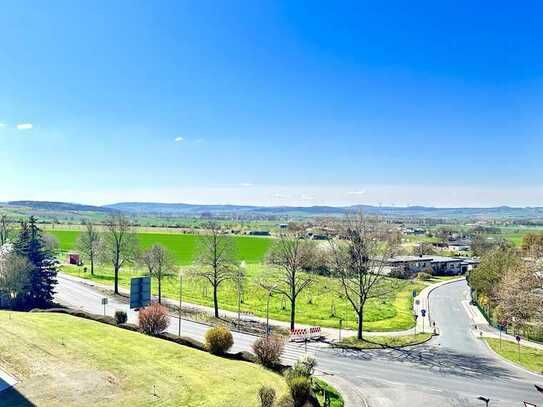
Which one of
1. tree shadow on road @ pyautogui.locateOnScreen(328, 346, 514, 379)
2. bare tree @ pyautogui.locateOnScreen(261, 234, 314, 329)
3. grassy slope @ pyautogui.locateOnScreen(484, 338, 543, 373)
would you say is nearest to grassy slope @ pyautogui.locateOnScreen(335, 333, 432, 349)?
tree shadow on road @ pyautogui.locateOnScreen(328, 346, 514, 379)

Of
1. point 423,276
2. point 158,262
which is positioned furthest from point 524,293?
point 423,276

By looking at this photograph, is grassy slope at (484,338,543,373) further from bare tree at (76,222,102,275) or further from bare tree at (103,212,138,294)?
bare tree at (76,222,102,275)

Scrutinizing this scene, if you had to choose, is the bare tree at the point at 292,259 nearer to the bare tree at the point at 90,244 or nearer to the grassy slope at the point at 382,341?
the grassy slope at the point at 382,341

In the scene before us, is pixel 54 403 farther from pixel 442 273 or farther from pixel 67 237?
pixel 67 237

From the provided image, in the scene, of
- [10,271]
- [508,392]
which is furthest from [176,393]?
[10,271]

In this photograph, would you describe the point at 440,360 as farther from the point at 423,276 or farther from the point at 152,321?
the point at 423,276
